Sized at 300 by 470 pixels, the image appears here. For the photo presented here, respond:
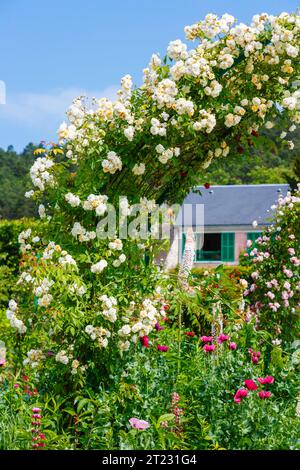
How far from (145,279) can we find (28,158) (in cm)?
4371

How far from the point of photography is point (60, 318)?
3969mm

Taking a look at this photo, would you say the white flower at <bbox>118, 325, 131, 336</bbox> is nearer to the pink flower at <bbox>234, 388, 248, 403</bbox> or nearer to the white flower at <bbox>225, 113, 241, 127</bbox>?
the pink flower at <bbox>234, 388, 248, 403</bbox>

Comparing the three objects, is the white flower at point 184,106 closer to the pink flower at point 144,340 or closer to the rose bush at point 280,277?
the pink flower at point 144,340

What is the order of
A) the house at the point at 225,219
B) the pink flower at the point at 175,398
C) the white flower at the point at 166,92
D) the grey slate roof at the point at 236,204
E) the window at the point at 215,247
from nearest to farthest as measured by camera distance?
the pink flower at the point at 175,398, the white flower at the point at 166,92, the house at the point at 225,219, the window at the point at 215,247, the grey slate roof at the point at 236,204

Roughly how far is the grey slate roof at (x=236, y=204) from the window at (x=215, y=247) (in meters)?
0.56

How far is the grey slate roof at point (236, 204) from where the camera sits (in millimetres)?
25547

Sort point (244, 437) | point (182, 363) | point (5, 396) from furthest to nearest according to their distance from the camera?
point (182, 363) → point (5, 396) → point (244, 437)

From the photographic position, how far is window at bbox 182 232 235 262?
25172 millimetres

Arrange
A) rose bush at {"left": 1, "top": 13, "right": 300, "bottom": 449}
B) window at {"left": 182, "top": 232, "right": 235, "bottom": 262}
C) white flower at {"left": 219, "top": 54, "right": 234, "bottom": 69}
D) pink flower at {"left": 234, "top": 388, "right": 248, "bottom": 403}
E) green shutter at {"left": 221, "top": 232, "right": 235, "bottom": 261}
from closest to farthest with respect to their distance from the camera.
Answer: pink flower at {"left": 234, "top": 388, "right": 248, "bottom": 403} < rose bush at {"left": 1, "top": 13, "right": 300, "bottom": 449} < white flower at {"left": 219, "top": 54, "right": 234, "bottom": 69} < green shutter at {"left": 221, "top": 232, "right": 235, "bottom": 261} < window at {"left": 182, "top": 232, "right": 235, "bottom": 262}

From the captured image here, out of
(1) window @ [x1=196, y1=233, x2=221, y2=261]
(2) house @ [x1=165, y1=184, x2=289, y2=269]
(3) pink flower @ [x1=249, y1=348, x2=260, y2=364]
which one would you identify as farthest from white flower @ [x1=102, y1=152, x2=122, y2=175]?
Result: (1) window @ [x1=196, y1=233, x2=221, y2=261]

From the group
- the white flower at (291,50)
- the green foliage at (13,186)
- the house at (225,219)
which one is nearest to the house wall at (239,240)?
the house at (225,219)

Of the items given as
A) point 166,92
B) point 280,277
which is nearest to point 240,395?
point 166,92

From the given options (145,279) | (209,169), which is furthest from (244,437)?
(209,169)

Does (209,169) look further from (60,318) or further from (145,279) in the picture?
(60,318)
